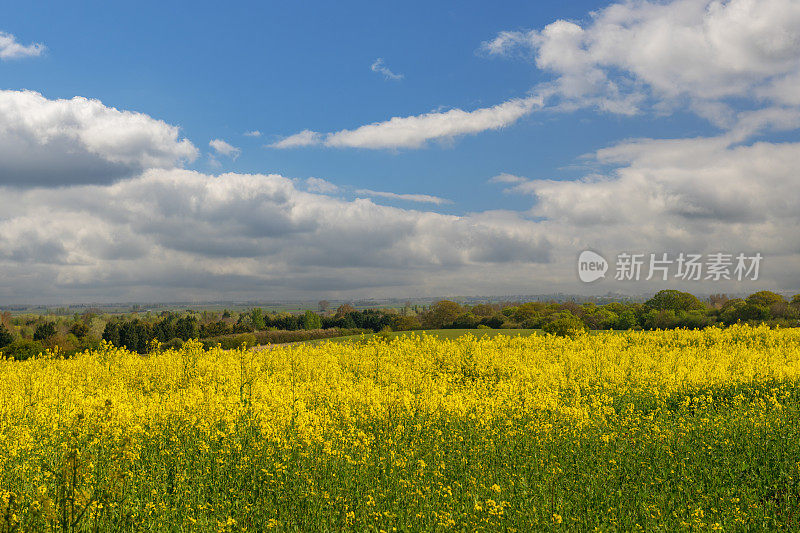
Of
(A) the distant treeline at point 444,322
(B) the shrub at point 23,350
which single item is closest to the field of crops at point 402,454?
(B) the shrub at point 23,350

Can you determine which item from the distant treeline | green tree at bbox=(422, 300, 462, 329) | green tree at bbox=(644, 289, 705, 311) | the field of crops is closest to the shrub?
the distant treeline

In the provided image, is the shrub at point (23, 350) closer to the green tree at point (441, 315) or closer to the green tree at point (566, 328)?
the green tree at point (566, 328)

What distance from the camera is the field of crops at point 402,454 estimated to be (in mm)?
5816

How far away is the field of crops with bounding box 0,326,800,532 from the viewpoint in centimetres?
582

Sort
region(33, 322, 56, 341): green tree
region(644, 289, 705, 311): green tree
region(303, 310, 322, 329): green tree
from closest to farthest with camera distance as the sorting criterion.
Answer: region(33, 322, 56, 341): green tree < region(303, 310, 322, 329): green tree < region(644, 289, 705, 311): green tree

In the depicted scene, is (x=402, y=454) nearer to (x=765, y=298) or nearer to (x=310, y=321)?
(x=310, y=321)

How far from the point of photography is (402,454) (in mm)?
7949

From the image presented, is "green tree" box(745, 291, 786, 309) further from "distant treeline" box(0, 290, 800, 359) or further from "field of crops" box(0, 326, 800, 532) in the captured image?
"field of crops" box(0, 326, 800, 532)

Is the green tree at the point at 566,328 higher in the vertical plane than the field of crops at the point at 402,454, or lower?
higher

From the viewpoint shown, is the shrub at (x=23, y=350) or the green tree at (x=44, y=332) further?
the green tree at (x=44, y=332)

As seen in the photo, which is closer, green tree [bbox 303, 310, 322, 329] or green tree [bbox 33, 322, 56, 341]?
green tree [bbox 33, 322, 56, 341]

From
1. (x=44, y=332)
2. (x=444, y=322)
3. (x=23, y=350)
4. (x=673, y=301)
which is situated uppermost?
(x=673, y=301)

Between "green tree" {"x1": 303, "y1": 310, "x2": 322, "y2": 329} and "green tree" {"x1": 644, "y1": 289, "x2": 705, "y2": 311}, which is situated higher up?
"green tree" {"x1": 644, "y1": 289, "x2": 705, "y2": 311}

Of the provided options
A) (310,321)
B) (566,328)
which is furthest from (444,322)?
(566,328)
